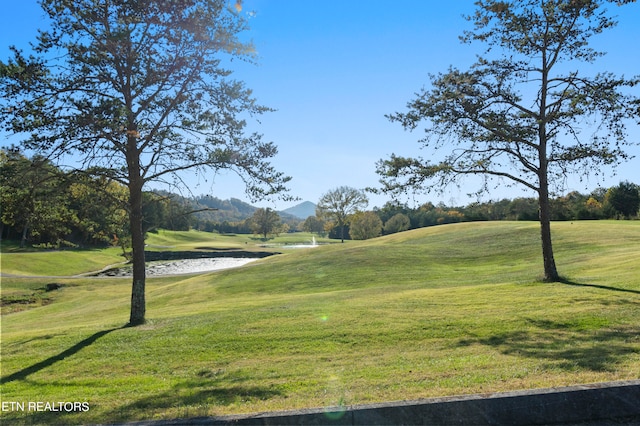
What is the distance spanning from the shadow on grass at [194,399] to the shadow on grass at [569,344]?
4.85 m

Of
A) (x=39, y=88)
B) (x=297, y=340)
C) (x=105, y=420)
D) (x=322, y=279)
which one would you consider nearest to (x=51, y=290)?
(x=322, y=279)

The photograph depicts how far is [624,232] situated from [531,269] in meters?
16.0

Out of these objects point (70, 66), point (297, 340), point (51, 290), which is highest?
point (70, 66)

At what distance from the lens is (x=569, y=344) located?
8656 mm

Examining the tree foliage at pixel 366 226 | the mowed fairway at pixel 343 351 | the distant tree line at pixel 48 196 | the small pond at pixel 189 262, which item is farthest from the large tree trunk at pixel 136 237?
the tree foliage at pixel 366 226

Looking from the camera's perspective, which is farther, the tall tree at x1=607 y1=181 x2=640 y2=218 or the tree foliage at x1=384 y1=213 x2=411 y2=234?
the tree foliage at x1=384 y1=213 x2=411 y2=234

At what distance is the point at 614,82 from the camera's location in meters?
16.4

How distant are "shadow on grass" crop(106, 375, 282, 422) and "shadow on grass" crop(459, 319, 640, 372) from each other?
4851mm

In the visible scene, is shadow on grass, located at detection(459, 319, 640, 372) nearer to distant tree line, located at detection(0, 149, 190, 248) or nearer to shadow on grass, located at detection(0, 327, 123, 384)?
shadow on grass, located at detection(0, 327, 123, 384)

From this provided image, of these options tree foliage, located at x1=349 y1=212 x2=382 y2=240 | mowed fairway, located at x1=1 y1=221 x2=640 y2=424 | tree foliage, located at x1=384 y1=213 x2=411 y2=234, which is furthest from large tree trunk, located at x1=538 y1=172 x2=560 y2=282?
tree foliage, located at x1=384 y1=213 x2=411 y2=234

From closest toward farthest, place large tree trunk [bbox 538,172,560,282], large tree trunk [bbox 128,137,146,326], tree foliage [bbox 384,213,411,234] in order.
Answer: large tree trunk [bbox 128,137,146,326] < large tree trunk [bbox 538,172,560,282] < tree foliage [bbox 384,213,411,234]

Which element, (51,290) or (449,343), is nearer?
(449,343)

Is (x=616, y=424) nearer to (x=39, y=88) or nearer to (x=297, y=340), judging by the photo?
(x=297, y=340)

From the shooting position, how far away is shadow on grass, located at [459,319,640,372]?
707 centimetres
